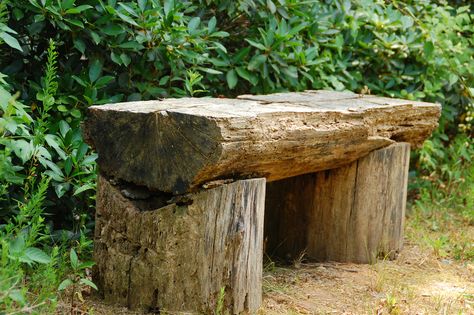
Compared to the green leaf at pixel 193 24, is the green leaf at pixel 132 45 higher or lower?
lower

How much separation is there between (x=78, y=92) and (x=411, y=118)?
78.0 inches

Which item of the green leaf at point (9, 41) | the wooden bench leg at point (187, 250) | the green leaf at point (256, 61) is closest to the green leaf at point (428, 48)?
the green leaf at point (256, 61)

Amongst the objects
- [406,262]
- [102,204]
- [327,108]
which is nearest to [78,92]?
[102,204]

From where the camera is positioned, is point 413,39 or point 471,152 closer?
point 413,39

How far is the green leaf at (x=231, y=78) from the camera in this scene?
475 cm

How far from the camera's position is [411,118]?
4531 millimetres

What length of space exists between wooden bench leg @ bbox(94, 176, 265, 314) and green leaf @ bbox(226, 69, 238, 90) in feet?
4.70

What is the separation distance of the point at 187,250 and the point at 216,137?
1.87ft

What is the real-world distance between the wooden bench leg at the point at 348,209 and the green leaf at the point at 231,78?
2.24ft

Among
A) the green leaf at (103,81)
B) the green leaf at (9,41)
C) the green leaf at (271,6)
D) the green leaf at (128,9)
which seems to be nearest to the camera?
the green leaf at (9,41)

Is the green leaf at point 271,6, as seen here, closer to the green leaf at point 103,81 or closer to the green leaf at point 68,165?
the green leaf at point 103,81

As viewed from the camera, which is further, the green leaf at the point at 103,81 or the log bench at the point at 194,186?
the green leaf at the point at 103,81

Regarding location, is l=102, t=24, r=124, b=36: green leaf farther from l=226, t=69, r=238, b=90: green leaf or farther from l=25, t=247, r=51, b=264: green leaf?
l=25, t=247, r=51, b=264: green leaf

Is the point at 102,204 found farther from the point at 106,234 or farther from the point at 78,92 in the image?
the point at 78,92
